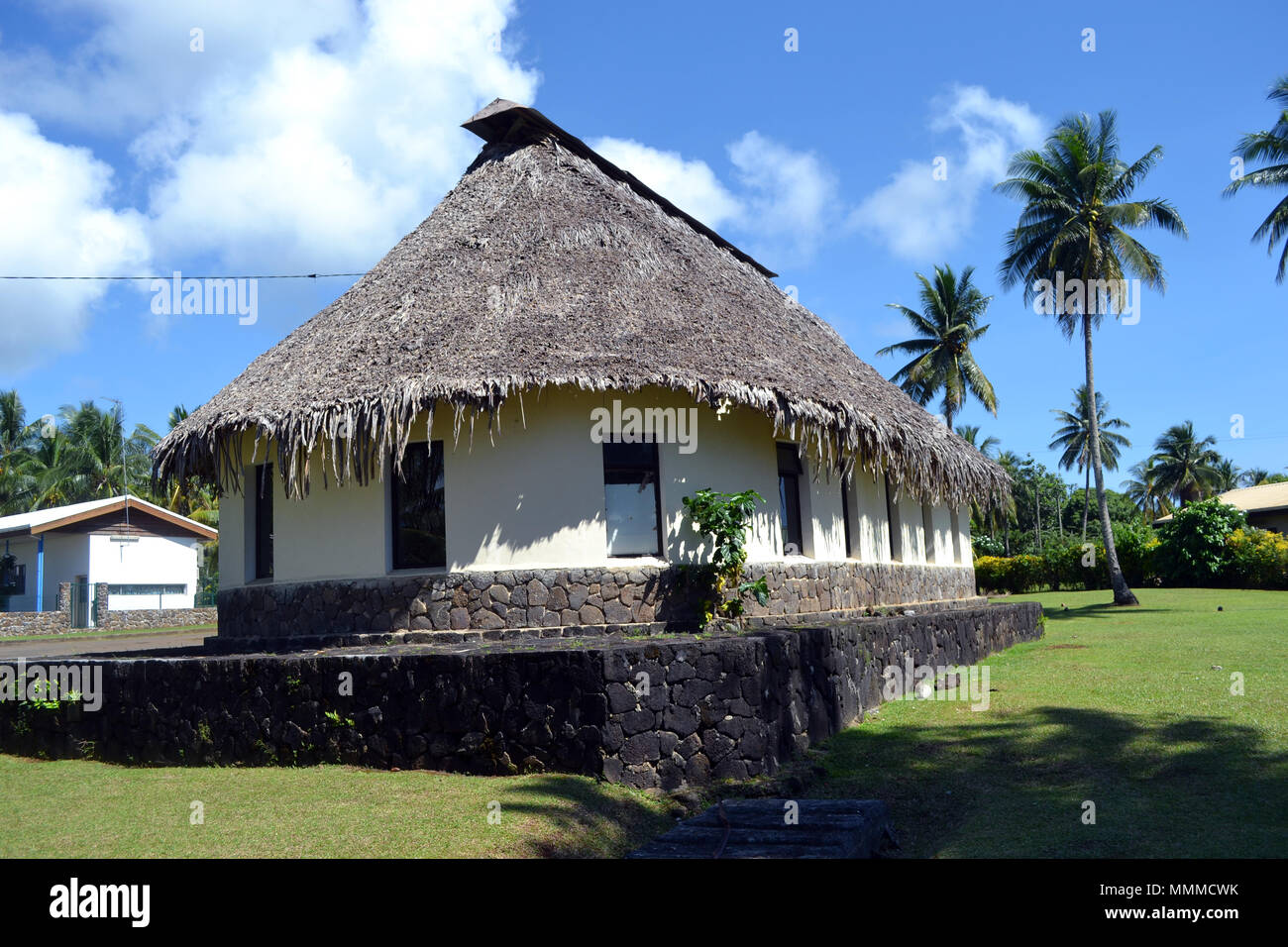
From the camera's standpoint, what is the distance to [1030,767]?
8.23 metres

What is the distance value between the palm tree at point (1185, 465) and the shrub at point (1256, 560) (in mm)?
29714

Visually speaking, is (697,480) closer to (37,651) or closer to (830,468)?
(830,468)

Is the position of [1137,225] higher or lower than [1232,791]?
higher

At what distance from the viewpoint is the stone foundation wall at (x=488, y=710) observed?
25.6ft

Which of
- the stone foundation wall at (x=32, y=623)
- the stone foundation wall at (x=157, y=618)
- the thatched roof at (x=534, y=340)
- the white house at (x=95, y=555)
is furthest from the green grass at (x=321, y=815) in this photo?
the white house at (x=95, y=555)

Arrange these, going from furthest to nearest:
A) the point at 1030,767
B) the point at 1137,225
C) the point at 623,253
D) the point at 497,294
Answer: the point at 1137,225, the point at 623,253, the point at 497,294, the point at 1030,767

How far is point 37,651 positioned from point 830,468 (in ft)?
57.8

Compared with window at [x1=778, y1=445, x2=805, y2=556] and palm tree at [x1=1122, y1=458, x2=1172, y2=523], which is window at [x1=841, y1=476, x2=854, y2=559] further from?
palm tree at [x1=1122, y1=458, x2=1172, y2=523]

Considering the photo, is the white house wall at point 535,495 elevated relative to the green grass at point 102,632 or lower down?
elevated

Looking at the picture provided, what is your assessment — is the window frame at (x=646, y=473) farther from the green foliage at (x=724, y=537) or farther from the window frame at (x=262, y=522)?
the window frame at (x=262, y=522)

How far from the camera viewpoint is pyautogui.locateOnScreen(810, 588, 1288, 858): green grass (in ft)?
20.9

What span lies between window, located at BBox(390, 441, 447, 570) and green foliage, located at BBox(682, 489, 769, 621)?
8.95 feet

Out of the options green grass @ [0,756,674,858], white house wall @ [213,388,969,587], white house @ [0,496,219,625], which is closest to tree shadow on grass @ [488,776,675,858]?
green grass @ [0,756,674,858]
